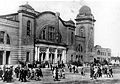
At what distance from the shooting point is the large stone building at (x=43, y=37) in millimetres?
37156

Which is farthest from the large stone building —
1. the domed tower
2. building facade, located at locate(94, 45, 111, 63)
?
building facade, located at locate(94, 45, 111, 63)

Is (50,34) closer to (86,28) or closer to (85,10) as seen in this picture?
(86,28)

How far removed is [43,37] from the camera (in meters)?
44.8

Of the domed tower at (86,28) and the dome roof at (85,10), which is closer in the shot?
the domed tower at (86,28)

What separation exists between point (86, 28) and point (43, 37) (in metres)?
18.4

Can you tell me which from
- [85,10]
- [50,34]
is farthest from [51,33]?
[85,10]

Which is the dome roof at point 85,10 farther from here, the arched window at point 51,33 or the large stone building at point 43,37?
the arched window at point 51,33

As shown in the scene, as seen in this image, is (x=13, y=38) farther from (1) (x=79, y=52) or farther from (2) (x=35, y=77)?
(1) (x=79, y=52)

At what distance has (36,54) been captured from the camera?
4162 centimetres

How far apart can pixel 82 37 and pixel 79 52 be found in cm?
419

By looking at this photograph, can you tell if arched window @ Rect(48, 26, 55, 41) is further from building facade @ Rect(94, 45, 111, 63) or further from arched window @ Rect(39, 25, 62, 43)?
building facade @ Rect(94, 45, 111, 63)

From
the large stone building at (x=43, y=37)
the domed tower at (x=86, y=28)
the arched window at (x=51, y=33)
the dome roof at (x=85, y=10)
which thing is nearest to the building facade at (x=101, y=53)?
the domed tower at (x=86, y=28)

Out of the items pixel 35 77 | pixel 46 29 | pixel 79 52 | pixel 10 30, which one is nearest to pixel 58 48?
pixel 46 29

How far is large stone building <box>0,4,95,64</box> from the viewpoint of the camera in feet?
122
